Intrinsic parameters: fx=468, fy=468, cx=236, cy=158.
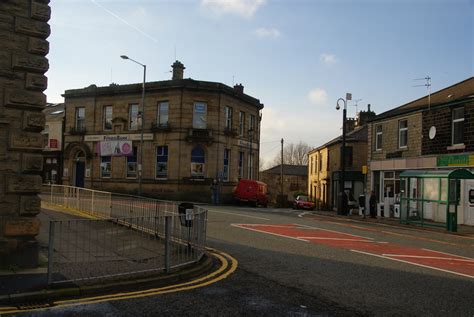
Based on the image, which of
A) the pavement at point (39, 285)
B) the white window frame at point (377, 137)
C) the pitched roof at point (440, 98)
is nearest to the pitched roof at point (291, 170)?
the white window frame at point (377, 137)

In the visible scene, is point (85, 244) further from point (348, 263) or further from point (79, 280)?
point (348, 263)

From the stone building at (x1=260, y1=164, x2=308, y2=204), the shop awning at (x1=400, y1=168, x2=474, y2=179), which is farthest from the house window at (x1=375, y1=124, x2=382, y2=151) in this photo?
the stone building at (x1=260, y1=164, x2=308, y2=204)

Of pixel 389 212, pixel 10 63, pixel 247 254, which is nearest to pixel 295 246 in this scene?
pixel 247 254

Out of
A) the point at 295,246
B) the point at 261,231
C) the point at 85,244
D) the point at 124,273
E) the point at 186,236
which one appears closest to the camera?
the point at 124,273

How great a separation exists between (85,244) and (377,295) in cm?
536

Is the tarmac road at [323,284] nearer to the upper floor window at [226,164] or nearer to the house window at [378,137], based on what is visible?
the house window at [378,137]

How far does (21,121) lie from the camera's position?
888cm

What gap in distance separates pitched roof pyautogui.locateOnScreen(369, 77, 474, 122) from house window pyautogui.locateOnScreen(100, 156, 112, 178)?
2231cm

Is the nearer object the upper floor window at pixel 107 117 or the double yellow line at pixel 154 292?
the double yellow line at pixel 154 292

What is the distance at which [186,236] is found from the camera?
10.2 m

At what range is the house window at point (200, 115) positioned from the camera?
38.2 m

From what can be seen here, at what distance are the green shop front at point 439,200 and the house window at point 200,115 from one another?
18333 mm

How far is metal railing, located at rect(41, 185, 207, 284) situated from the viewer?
8.32m

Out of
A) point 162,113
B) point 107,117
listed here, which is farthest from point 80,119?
point 162,113
